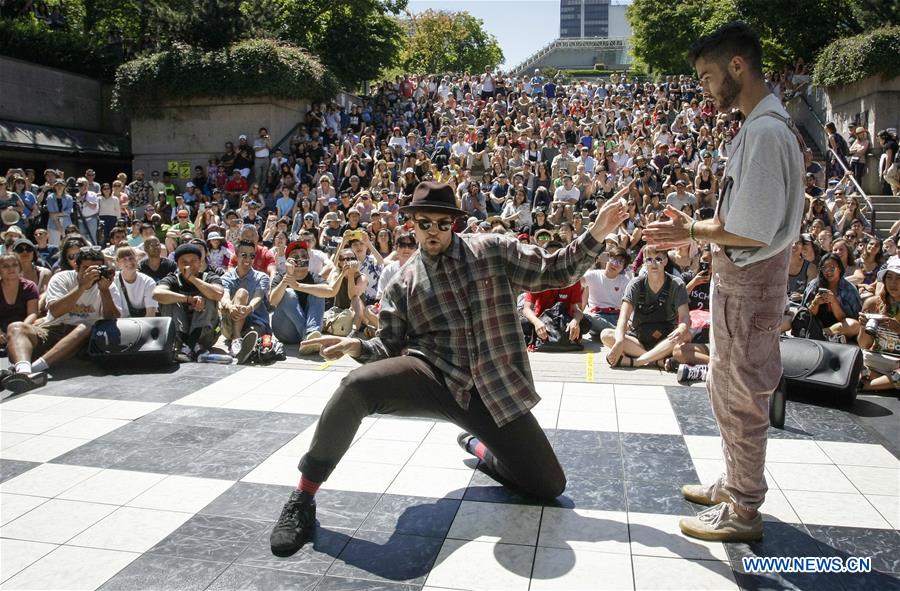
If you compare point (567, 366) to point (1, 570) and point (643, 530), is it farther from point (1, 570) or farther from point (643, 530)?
point (1, 570)

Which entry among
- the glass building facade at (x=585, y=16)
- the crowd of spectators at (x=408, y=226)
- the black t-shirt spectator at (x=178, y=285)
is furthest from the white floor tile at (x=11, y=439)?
the glass building facade at (x=585, y=16)

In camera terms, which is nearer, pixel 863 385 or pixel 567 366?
pixel 863 385

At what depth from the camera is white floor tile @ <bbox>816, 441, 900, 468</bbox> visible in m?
4.30

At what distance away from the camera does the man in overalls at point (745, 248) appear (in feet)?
9.33

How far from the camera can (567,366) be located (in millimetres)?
7160

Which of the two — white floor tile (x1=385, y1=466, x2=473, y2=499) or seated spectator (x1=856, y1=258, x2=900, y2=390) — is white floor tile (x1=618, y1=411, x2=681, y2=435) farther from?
seated spectator (x1=856, y1=258, x2=900, y2=390)

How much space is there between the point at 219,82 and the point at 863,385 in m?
18.2

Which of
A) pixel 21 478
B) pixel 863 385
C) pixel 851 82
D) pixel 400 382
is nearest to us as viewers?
pixel 400 382

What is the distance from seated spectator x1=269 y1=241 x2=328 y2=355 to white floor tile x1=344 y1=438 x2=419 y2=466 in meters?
3.42

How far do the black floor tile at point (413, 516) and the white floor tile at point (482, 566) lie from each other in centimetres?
17

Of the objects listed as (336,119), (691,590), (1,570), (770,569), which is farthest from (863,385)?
(336,119)

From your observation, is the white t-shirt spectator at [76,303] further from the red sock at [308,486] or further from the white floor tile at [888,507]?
the white floor tile at [888,507]

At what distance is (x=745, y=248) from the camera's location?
9.78 feet

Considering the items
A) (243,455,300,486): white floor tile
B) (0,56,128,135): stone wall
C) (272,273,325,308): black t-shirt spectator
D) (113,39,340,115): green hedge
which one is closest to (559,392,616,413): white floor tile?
(243,455,300,486): white floor tile
